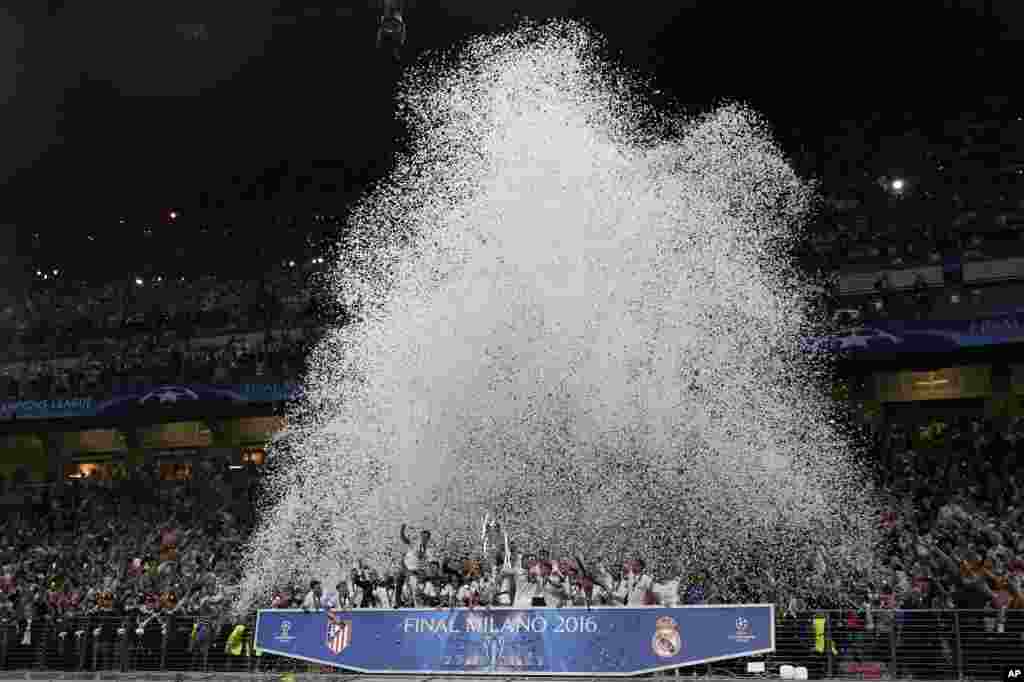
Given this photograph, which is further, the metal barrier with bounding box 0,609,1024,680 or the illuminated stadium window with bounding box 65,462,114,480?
the illuminated stadium window with bounding box 65,462,114,480

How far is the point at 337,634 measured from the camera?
1534 centimetres

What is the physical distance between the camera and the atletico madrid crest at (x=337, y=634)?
15.3 m

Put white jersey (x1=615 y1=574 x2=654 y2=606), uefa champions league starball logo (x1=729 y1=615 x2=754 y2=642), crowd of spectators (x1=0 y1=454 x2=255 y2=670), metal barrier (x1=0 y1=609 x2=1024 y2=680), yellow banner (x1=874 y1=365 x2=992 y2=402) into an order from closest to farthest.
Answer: metal barrier (x1=0 y1=609 x2=1024 y2=680) < uefa champions league starball logo (x1=729 y1=615 x2=754 y2=642) < white jersey (x1=615 y1=574 x2=654 y2=606) < crowd of spectators (x1=0 y1=454 x2=255 y2=670) < yellow banner (x1=874 y1=365 x2=992 y2=402)

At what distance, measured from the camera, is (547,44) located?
20234 mm

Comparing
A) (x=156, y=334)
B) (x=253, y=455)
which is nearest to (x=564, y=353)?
(x=253, y=455)

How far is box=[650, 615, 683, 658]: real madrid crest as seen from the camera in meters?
13.4

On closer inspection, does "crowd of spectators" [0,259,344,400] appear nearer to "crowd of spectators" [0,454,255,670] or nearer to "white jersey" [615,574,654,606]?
"crowd of spectators" [0,454,255,670]

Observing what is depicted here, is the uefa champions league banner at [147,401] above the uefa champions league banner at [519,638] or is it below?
above

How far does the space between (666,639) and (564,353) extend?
7.02 metres

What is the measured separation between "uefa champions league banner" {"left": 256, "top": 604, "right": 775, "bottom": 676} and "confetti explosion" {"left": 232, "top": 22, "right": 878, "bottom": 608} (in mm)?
2461

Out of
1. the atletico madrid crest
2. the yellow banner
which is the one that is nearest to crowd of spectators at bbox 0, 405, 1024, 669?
the atletico madrid crest

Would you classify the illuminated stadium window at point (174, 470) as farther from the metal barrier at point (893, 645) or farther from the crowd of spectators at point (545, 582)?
the metal barrier at point (893, 645)

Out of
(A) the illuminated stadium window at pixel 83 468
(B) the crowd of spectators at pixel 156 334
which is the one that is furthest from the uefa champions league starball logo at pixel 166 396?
(A) the illuminated stadium window at pixel 83 468

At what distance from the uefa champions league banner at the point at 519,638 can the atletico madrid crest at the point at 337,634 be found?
0.6 inches
